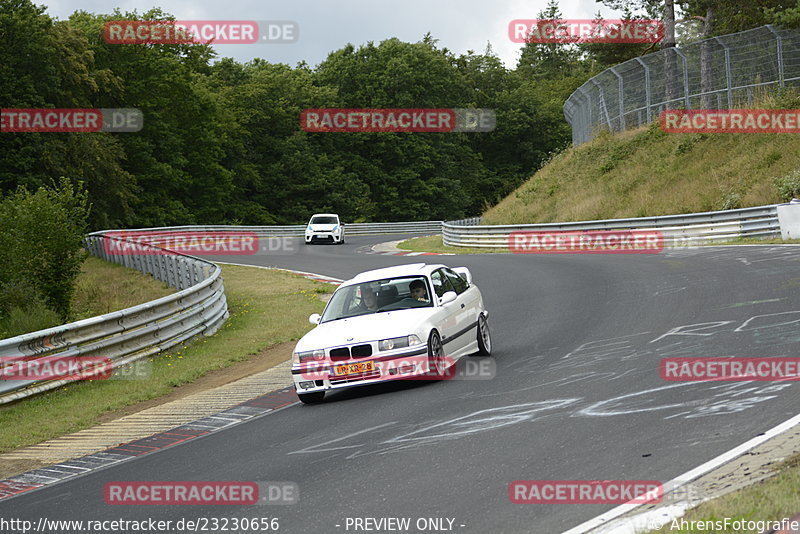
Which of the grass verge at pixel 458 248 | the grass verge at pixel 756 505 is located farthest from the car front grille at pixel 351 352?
the grass verge at pixel 458 248

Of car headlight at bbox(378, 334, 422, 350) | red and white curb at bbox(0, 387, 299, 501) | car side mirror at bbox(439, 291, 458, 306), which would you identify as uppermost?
car side mirror at bbox(439, 291, 458, 306)

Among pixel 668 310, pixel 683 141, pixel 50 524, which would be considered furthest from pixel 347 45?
pixel 50 524

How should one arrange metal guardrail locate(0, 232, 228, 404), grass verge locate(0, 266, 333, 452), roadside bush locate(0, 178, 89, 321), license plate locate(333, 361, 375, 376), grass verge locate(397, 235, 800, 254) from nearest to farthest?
license plate locate(333, 361, 375, 376) → grass verge locate(0, 266, 333, 452) → metal guardrail locate(0, 232, 228, 404) → roadside bush locate(0, 178, 89, 321) → grass verge locate(397, 235, 800, 254)

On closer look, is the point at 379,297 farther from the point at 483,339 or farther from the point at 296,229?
the point at 296,229

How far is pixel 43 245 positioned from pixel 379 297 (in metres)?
10.5

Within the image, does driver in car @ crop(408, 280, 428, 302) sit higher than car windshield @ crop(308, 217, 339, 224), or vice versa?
car windshield @ crop(308, 217, 339, 224)

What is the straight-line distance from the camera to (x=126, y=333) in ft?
48.7

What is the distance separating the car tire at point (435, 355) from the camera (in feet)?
36.1

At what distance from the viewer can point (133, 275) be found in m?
30.7

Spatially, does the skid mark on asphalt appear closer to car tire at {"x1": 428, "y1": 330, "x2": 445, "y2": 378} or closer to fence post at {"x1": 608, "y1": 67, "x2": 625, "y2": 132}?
car tire at {"x1": 428, "y1": 330, "x2": 445, "y2": 378}

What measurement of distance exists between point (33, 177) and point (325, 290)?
1161 inches

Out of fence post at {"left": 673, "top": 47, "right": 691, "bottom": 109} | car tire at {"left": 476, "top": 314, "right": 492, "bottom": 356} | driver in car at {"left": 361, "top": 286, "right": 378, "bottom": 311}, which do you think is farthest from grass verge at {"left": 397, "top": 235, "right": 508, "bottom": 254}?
driver in car at {"left": 361, "top": 286, "right": 378, "bottom": 311}

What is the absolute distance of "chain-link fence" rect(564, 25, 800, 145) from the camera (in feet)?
115

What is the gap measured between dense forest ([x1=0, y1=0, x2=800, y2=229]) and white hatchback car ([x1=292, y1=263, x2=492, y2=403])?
3605cm
